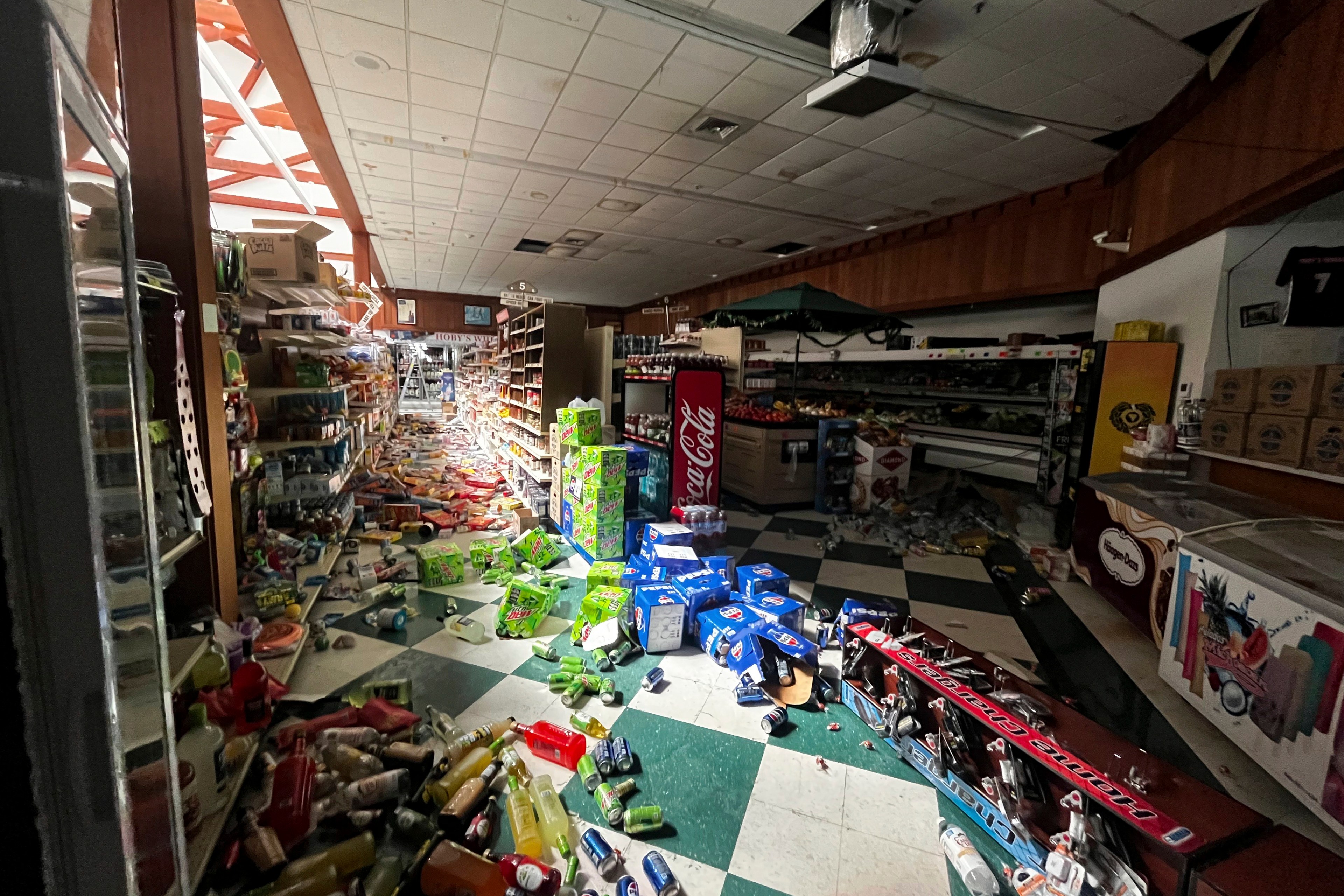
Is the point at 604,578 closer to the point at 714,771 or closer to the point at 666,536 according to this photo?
the point at 666,536

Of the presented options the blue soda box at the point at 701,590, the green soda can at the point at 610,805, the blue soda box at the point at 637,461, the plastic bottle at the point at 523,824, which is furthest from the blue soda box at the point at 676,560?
the plastic bottle at the point at 523,824

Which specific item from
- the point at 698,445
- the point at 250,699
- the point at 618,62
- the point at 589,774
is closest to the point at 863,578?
the point at 698,445

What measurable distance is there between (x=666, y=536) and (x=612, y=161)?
426 centimetres

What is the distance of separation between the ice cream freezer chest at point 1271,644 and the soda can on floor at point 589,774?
7.64 feet

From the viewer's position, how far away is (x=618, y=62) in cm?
383

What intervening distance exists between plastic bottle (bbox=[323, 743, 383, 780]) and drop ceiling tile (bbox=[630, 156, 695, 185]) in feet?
18.5

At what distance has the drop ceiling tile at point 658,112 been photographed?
4.36 meters

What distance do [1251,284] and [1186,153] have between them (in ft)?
4.08

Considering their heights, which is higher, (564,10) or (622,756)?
(564,10)

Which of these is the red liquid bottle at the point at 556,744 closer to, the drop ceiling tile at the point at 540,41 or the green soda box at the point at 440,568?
the green soda box at the point at 440,568

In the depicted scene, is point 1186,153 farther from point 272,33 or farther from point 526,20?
point 272,33

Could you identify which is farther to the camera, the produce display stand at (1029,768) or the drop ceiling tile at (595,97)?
the drop ceiling tile at (595,97)

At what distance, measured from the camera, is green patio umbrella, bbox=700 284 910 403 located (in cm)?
561

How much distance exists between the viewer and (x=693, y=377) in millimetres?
4406
